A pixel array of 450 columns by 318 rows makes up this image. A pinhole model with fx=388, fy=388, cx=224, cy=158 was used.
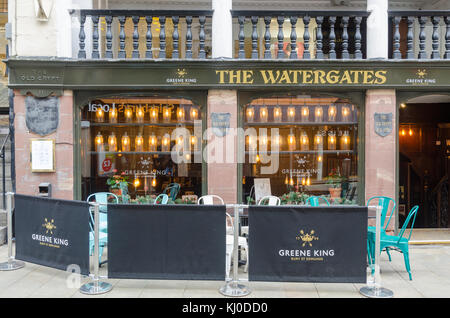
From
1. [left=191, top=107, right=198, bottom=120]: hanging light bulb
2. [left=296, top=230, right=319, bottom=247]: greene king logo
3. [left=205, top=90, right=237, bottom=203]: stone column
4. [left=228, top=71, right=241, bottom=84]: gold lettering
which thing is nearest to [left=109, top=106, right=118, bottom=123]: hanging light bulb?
[left=191, top=107, right=198, bottom=120]: hanging light bulb

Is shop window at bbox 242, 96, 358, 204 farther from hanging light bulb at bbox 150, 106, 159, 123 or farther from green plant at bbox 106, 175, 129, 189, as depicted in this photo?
green plant at bbox 106, 175, 129, 189

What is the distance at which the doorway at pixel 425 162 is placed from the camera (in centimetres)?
1142

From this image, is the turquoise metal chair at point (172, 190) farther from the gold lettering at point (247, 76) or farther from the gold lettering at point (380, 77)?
the gold lettering at point (380, 77)

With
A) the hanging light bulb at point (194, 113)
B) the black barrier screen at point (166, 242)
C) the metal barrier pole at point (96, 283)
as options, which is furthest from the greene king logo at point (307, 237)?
the hanging light bulb at point (194, 113)

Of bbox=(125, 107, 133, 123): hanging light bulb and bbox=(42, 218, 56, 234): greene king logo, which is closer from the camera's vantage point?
bbox=(42, 218, 56, 234): greene king logo

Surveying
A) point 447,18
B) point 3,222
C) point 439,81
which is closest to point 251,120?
point 439,81

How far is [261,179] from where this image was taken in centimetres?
870

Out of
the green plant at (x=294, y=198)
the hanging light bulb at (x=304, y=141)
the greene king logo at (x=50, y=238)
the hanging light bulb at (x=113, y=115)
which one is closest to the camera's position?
the greene king logo at (x=50, y=238)

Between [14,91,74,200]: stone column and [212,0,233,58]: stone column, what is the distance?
3.18 metres

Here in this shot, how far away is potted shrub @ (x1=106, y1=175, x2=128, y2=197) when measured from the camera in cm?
873

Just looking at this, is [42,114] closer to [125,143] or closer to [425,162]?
[125,143]

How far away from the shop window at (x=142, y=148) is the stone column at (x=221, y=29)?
1.29 m

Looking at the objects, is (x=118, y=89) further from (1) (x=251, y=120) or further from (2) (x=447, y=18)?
(2) (x=447, y=18)

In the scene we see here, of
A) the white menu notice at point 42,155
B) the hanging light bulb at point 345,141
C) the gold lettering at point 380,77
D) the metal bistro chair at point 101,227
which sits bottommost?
the metal bistro chair at point 101,227
